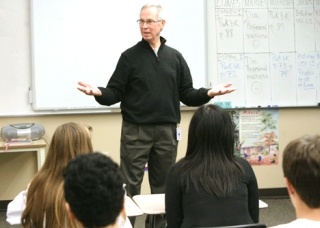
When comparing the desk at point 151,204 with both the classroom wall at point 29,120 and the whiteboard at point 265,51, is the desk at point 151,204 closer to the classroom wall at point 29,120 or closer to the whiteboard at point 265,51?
the classroom wall at point 29,120

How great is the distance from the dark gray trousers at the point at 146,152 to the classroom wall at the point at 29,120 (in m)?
1.28

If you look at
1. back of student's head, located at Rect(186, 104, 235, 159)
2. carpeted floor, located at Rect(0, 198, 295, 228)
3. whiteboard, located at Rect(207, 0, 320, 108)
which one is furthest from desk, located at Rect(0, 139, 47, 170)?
back of student's head, located at Rect(186, 104, 235, 159)

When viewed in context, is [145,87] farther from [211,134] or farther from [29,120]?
[29,120]

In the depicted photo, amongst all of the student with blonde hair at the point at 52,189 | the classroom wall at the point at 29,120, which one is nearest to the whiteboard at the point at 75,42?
the classroom wall at the point at 29,120

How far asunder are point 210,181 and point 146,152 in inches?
58.0

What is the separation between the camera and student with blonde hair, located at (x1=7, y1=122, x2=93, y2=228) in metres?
2.17

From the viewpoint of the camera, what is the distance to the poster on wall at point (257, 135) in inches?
210

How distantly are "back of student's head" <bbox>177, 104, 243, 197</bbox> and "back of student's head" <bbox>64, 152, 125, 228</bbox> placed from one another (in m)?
0.98

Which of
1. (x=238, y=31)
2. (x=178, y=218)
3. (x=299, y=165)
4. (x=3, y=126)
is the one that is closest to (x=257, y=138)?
(x=238, y=31)

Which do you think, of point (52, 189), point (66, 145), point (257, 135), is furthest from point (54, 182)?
point (257, 135)

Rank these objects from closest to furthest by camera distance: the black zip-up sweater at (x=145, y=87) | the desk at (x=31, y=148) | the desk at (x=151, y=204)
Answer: the desk at (x=151, y=204) < the black zip-up sweater at (x=145, y=87) < the desk at (x=31, y=148)

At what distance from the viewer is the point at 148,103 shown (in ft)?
12.1

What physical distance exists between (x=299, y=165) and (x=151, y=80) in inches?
84.1

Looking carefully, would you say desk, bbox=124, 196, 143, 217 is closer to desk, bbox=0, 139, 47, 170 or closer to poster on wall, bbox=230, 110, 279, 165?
desk, bbox=0, 139, 47, 170
